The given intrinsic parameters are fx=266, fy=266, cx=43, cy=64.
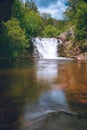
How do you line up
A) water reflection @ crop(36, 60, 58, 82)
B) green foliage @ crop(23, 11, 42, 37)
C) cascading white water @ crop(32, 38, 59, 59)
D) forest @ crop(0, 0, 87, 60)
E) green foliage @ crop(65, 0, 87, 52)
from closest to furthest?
1. water reflection @ crop(36, 60, 58, 82)
2. forest @ crop(0, 0, 87, 60)
3. green foliage @ crop(65, 0, 87, 52)
4. cascading white water @ crop(32, 38, 59, 59)
5. green foliage @ crop(23, 11, 42, 37)

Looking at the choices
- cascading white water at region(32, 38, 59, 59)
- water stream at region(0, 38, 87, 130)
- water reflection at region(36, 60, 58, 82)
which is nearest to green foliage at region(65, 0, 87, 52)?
cascading white water at region(32, 38, 59, 59)

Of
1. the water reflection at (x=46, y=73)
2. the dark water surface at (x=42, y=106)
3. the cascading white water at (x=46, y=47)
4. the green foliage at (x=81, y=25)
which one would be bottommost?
the water reflection at (x=46, y=73)

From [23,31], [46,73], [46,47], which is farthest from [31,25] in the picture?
[46,73]

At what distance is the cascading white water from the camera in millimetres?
58263

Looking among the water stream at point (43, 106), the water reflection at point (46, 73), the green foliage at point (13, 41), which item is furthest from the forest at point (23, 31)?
the water stream at point (43, 106)

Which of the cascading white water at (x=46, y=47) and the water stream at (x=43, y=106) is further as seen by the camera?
the cascading white water at (x=46, y=47)

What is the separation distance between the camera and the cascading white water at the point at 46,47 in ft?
191

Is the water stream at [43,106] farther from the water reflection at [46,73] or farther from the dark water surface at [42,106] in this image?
the water reflection at [46,73]

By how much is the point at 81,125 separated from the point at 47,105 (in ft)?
13.3

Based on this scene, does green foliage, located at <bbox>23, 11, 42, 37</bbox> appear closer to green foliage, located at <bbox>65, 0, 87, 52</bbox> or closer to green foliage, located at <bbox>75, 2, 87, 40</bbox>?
green foliage, located at <bbox>65, 0, 87, 52</bbox>

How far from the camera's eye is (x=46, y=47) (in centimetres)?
5988

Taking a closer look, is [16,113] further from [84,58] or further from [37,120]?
[84,58]

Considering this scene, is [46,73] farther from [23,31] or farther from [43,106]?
[23,31]

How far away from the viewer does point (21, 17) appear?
59844 mm
